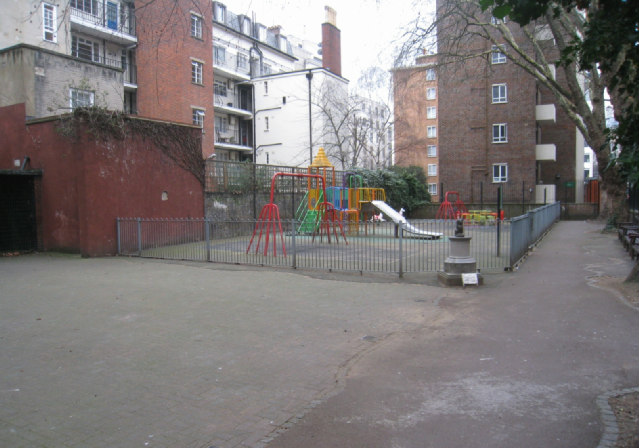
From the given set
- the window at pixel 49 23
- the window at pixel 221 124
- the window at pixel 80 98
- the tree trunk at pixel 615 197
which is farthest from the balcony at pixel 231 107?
the tree trunk at pixel 615 197

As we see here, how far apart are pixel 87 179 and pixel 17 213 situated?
3457 millimetres

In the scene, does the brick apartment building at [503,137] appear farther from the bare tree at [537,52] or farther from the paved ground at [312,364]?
the paved ground at [312,364]

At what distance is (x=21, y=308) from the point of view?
8.03 metres

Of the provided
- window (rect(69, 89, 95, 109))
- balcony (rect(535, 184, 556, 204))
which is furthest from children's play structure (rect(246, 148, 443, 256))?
balcony (rect(535, 184, 556, 204))

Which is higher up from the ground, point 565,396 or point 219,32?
point 219,32

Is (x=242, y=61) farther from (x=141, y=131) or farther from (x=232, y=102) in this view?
(x=141, y=131)

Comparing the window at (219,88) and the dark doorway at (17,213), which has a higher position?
the window at (219,88)

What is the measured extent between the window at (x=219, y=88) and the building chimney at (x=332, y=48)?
878 cm

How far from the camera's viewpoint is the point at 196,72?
112 feet

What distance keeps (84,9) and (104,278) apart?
25453 mm

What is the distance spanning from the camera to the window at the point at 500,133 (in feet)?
119

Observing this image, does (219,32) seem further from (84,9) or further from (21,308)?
(21,308)

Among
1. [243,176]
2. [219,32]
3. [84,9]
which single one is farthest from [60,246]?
[219,32]

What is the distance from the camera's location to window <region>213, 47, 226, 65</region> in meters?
39.2
